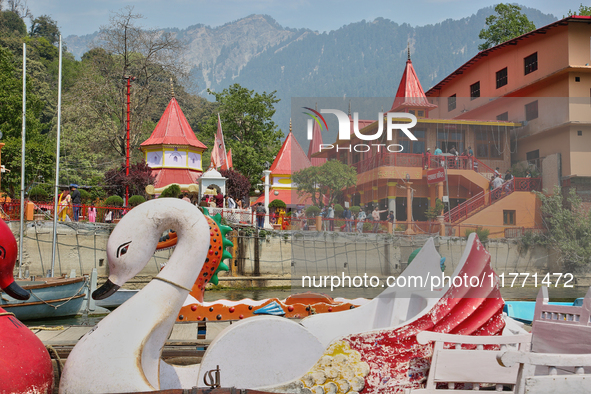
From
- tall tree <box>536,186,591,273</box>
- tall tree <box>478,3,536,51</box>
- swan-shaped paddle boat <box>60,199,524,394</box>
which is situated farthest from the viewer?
tall tree <box>478,3,536,51</box>

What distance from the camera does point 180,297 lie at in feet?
9.15

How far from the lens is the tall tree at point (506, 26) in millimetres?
27531

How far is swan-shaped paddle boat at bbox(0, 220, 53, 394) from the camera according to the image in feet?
8.22

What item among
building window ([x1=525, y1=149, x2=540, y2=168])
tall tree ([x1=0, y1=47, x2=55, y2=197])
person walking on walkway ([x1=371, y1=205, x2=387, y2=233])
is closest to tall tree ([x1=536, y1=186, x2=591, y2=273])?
building window ([x1=525, y1=149, x2=540, y2=168])

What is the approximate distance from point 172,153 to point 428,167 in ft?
A: 72.2

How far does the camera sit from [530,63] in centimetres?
1152

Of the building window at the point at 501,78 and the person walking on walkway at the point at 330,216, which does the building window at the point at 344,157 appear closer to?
the person walking on walkway at the point at 330,216

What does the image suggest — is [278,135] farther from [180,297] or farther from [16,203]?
[180,297]

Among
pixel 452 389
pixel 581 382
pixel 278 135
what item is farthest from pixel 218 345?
pixel 278 135

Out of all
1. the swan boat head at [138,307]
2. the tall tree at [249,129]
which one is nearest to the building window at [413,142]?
the swan boat head at [138,307]

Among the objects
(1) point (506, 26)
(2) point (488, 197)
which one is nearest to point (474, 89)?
(2) point (488, 197)

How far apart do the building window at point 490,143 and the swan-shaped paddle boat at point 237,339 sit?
197 inches

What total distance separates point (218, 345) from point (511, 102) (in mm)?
8110

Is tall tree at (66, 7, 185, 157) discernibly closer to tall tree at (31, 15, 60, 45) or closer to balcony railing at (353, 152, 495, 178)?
balcony railing at (353, 152, 495, 178)
